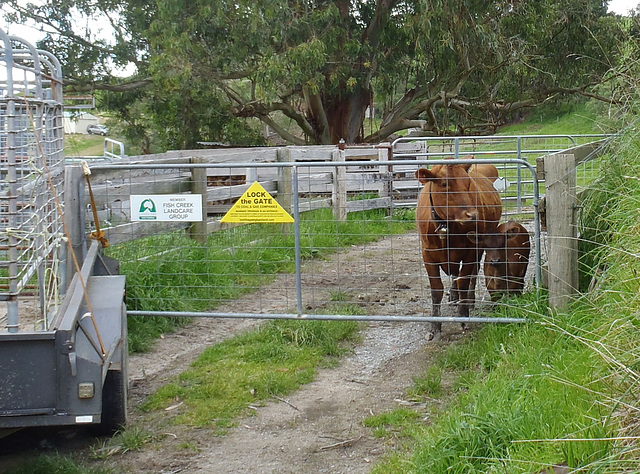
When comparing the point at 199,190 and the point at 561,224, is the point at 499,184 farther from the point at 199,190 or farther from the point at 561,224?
the point at 561,224

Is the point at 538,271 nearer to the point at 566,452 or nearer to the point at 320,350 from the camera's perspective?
the point at 320,350

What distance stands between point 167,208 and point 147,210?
0.72ft

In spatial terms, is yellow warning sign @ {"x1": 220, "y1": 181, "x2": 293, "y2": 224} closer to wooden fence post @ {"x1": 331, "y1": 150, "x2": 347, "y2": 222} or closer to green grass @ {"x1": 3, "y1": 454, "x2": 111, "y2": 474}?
green grass @ {"x1": 3, "y1": 454, "x2": 111, "y2": 474}

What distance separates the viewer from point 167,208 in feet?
23.0

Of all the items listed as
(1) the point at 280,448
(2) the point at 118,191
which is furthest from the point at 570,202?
(2) the point at 118,191

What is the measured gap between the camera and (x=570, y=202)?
6180mm

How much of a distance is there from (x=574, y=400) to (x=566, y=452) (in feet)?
2.33

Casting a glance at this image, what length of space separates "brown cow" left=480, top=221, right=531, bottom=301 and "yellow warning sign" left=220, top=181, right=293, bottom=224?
83.4 inches

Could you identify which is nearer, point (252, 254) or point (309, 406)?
point (309, 406)

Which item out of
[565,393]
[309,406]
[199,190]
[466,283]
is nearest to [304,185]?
[199,190]

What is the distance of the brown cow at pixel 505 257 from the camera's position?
7336 mm

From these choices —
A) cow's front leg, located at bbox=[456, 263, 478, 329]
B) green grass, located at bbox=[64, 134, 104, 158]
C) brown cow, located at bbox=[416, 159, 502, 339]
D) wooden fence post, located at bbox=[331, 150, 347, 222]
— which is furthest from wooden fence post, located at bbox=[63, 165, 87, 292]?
wooden fence post, located at bbox=[331, 150, 347, 222]

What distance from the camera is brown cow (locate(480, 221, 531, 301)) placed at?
7.34m

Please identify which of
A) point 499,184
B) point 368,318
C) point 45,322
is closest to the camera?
point 45,322
